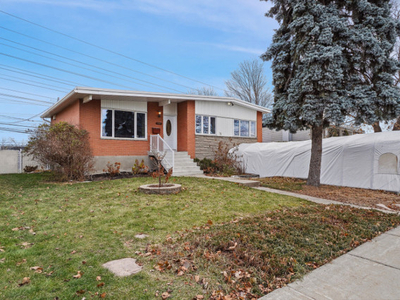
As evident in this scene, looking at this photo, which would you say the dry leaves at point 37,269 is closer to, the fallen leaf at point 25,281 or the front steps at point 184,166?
the fallen leaf at point 25,281

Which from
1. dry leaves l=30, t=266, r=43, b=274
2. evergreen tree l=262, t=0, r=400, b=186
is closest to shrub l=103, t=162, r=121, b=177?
evergreen tree l=262, t=0, r=400, b=186

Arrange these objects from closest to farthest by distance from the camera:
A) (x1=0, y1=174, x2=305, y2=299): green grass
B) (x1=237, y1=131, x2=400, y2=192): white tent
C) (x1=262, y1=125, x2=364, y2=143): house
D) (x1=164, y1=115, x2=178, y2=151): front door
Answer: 1. (x1=0, y1=174, x2=305, y2=299): green grass
2. (x1=237, y1=131, x2=400, y2=192): white tent
3. (x1=164, y1=115, x2=178, y2=151): front door
4. (x1=262, y1=125, x2=364, y2=143): house

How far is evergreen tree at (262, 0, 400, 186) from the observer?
29.2ft

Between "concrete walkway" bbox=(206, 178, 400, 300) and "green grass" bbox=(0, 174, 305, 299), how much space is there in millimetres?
1098

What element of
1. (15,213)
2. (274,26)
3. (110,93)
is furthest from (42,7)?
(15,213)

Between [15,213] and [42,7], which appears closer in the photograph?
[15,213]

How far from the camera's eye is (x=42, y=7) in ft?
56.9

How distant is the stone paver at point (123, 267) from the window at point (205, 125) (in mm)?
11738

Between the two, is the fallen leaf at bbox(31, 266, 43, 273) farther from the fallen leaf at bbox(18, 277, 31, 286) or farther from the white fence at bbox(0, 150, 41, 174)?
the white fence at bbox(0, 150, 41, 174)

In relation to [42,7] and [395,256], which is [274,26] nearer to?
[395,256]

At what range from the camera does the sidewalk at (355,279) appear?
8.41 feet

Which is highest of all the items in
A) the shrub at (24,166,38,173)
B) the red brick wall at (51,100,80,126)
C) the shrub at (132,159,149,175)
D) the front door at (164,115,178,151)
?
A: the red brick wall at (51,100,80,126)

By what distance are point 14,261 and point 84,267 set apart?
0.99 metres

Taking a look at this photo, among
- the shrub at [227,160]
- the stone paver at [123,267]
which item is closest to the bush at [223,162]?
the shrub at [227,160]
